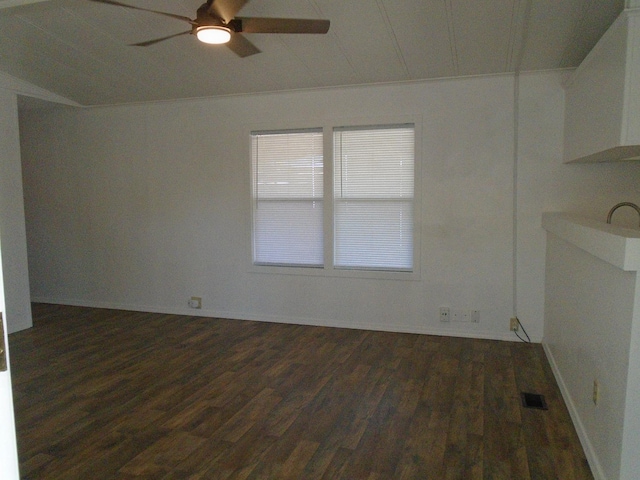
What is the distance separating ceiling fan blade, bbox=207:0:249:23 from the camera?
98.8 inches

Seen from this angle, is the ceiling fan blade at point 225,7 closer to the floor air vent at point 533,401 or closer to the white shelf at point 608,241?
the white shelf at point 608,241

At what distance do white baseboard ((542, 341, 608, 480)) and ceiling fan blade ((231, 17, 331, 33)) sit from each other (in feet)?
8.91

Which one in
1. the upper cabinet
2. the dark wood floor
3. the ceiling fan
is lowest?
the dark wood floor

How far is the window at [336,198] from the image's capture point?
182 inches

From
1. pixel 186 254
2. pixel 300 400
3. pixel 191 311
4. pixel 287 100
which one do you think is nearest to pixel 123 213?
pixel 186 254

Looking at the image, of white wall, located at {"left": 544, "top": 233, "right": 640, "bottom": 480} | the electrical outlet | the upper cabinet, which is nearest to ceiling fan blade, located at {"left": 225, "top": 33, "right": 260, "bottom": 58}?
the upper cabinet

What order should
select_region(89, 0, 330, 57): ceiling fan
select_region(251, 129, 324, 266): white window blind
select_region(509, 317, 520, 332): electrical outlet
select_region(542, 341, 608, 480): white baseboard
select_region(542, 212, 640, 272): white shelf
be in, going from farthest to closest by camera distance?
select_region(251, 129, 324, 266): white window blind → select_region(509, 317, 520, 332): electrical outlet → select_region(89, 0, 330, 57): ceiling fan → select_region(542, 341, 608, 480): white baseboard → select_region(542, 212, 640, 272): white shelf

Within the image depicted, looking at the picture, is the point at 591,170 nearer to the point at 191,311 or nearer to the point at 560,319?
the point at 560,319

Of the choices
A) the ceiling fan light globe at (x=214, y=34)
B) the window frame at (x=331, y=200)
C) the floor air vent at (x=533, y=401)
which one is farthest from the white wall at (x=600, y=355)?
the ceiling fan light globe at (x=214, y=34)

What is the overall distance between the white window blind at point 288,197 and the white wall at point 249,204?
0.47 ft

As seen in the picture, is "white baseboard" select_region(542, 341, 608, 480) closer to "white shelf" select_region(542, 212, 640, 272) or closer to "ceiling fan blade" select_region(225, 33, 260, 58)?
"white shelf" select_region(542, 212, 640, 272)

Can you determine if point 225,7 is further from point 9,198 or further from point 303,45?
point 9,198

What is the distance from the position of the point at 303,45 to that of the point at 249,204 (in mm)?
1812

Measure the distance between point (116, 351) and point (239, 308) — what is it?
1.40 m
